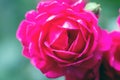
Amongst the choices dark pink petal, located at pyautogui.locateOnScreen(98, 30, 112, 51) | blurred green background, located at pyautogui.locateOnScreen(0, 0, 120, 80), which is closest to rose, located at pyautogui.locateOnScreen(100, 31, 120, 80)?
dark pink petal, located at pyautogui.locateOnScreen(98, 30, 112, 51)

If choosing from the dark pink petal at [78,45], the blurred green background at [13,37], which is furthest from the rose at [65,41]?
the blurred green background at [13,37]

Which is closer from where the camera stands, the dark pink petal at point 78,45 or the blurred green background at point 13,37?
the dark pink petal at point 78,45

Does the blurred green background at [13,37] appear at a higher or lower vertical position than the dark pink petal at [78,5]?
lower

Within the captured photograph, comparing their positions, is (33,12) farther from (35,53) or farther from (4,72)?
(4,72)

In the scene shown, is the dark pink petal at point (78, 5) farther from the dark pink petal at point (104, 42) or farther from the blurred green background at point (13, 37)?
the blurred green background at point (13, 37)

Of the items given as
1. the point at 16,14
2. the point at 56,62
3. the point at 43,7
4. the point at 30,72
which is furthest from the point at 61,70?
the point at 16,14

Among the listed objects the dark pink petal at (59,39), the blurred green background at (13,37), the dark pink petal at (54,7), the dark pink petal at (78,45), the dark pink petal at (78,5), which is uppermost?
the dark pink petal at (54,7)

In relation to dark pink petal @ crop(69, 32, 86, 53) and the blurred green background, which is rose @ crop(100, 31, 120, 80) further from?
the blurred green background
